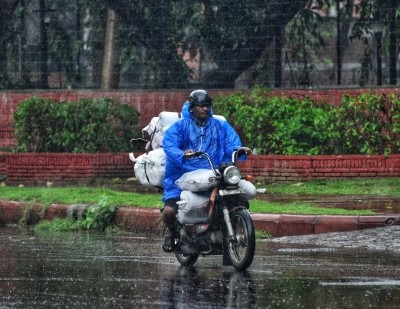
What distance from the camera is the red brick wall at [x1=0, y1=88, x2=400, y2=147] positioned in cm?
2027

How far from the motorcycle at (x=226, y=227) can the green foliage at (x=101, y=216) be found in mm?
4455

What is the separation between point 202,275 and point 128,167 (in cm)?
992

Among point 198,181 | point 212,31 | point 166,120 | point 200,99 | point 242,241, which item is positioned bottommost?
point 242,241

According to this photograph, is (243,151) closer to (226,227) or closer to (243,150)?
(243,150)

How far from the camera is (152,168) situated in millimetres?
11562

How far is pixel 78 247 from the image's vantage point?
43.5 ft

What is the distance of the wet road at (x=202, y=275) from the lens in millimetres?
8781

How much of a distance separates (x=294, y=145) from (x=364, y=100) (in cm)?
124

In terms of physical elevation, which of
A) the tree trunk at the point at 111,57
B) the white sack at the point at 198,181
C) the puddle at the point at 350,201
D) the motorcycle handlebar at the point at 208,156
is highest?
the tree trunk at the point at 111,57

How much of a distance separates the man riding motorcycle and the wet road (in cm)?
70

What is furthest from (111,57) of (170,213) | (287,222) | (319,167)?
(170,213)

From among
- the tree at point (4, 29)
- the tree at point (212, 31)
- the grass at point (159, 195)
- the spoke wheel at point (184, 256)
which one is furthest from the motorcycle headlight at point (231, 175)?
the tree at point (4, 29)

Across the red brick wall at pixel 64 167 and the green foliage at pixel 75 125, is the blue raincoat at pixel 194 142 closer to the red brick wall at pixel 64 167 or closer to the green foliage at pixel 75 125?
the red brick wall at pixel 64 167

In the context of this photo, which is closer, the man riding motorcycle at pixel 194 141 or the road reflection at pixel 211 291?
the road reflection at pixel 211 291
